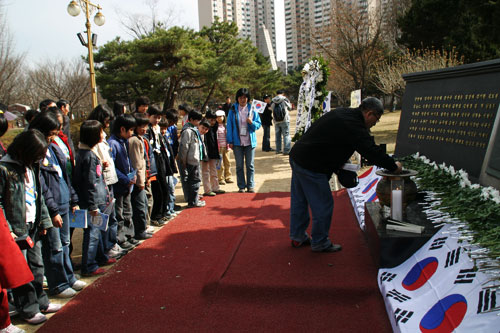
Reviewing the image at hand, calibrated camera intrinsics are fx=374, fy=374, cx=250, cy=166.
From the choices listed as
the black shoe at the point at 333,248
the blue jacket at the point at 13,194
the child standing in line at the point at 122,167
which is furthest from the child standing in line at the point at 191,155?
the blue jacket at the point at 13,194

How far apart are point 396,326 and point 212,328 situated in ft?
4.11

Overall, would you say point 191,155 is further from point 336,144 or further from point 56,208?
point 336,144

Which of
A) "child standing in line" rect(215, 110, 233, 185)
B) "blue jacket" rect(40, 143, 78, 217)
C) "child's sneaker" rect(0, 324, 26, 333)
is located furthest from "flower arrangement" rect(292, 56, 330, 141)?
"child's sneaker" rect(0, 324, 26, 333)

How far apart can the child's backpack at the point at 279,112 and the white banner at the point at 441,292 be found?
7.46 meters

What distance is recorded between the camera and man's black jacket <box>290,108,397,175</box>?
10.5 feet

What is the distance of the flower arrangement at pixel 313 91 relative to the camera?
6793 mm

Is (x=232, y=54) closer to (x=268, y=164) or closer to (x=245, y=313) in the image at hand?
(x=268, y=164)

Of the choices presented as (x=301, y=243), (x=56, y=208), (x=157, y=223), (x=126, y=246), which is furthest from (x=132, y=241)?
(x=301, y=243)

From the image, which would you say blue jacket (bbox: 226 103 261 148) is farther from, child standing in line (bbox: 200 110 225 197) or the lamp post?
the lamp post

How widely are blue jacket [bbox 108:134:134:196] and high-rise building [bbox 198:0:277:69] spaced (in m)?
63.6

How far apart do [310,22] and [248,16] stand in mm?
76931

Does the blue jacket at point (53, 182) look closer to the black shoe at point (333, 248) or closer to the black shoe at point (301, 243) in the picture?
the black shoe at point (301, 243)

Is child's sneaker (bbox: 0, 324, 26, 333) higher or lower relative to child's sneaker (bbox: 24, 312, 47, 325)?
higher

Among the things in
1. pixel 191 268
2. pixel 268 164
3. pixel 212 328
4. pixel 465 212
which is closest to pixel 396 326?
pixel 465 212
